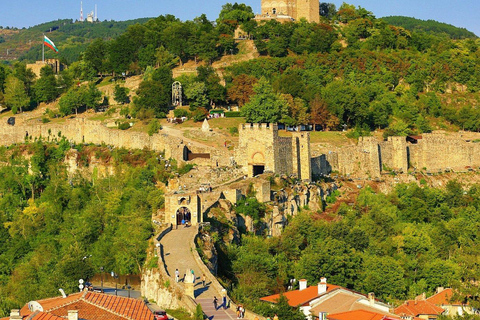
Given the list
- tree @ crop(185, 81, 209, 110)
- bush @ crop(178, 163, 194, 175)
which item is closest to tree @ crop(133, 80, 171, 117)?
tree @ crop(185, 81, 209, 110)

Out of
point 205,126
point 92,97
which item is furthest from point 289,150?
point 92,97

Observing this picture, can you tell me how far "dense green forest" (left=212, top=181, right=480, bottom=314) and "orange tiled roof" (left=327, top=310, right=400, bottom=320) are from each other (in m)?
1.89

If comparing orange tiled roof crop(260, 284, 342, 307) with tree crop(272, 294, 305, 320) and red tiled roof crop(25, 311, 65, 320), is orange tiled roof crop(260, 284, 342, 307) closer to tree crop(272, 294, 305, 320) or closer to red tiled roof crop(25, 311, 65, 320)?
tree crop(272, 294, 305, 320)

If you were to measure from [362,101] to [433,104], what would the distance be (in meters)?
7.96

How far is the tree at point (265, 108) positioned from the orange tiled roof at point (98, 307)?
32.5 m

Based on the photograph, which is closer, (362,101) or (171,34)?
(362,101)

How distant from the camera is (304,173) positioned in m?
43.0

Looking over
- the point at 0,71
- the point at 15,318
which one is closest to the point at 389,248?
the point at 15,318

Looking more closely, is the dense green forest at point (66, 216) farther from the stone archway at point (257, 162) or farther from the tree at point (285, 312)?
the tree at point (285, 312)

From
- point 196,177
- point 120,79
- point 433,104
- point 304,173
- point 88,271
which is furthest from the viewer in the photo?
point 120,79

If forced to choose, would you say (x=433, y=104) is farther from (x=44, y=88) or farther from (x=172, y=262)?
(x=172, y=262)

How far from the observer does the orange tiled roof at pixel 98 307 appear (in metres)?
20.2

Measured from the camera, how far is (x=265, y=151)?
40562mm

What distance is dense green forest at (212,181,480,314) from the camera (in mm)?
31031
